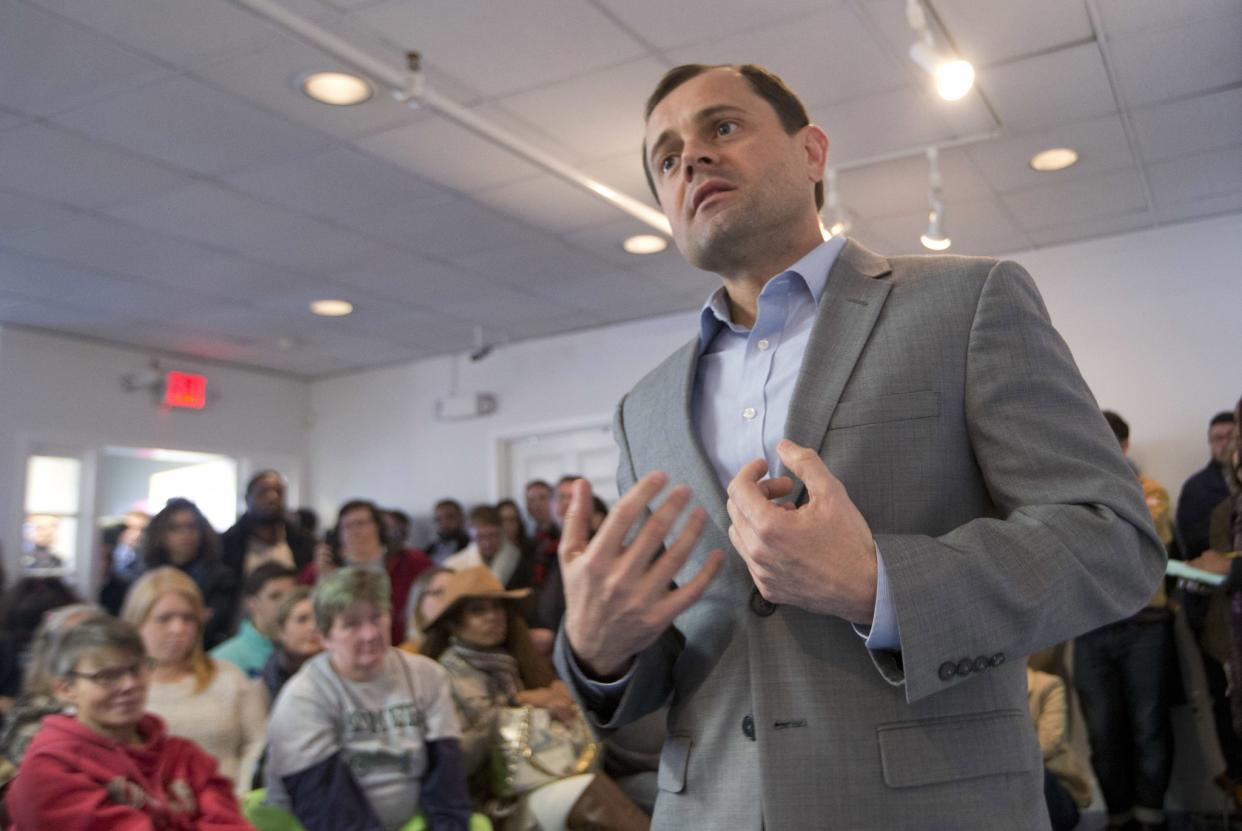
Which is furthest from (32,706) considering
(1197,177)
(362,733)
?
(1197,177)

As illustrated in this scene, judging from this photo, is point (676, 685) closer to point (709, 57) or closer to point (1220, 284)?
point (709, 57)

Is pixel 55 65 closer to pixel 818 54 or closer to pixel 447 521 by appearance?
pixel 818 54

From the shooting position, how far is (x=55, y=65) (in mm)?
3205

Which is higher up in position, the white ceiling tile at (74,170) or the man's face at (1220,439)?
the white ceiling tile at (74,170)

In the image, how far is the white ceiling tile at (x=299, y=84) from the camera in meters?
3.18

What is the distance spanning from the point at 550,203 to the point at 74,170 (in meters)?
1.89

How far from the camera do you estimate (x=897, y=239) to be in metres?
5.33

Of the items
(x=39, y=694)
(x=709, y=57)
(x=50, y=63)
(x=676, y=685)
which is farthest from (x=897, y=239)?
(x=676, y=685)

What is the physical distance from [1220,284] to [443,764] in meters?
4.45

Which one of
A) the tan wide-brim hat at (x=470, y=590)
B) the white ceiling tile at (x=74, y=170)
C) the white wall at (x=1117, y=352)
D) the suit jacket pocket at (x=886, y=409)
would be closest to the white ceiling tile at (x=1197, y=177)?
the white wall at (x=1117, y=352)

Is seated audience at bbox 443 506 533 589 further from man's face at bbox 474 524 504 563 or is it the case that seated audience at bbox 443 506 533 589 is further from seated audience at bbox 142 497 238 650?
seated audience at bbox 142 497 238 650

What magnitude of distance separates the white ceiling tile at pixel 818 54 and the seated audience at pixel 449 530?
13.1 ft

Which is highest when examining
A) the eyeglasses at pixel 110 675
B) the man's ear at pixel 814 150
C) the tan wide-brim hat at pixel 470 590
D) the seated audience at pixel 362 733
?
the man's ear at pixel 814 150

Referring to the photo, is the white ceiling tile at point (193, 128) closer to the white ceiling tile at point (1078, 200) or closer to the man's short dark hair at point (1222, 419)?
the white ceiling tile at point (1078, 200)
